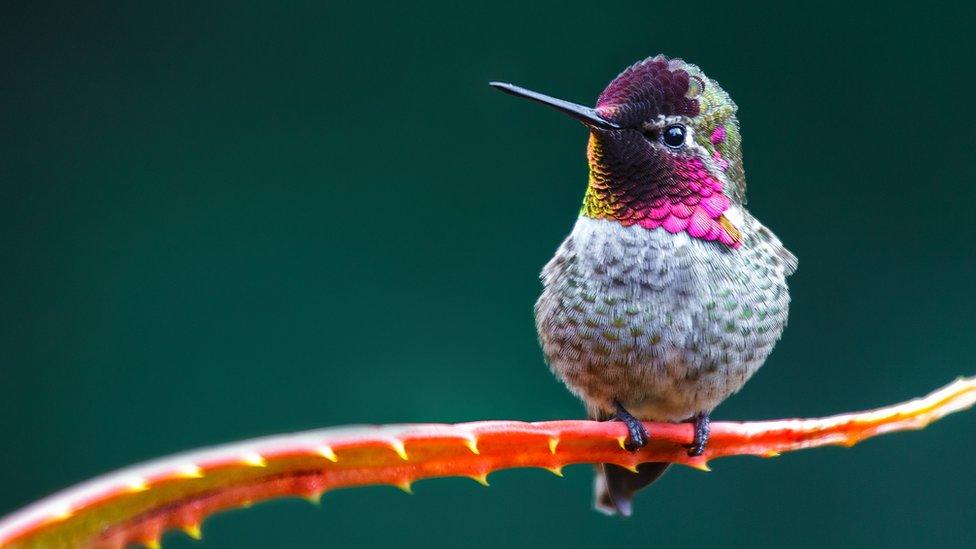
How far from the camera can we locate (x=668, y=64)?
33.7 inches

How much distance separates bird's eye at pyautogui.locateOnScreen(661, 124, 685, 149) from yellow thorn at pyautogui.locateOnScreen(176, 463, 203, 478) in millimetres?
567

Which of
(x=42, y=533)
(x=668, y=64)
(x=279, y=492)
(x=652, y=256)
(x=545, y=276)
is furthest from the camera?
(x=545, y=276)

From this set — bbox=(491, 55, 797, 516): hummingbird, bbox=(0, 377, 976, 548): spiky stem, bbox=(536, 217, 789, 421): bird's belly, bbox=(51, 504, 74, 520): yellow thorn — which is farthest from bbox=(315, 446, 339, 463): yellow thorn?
bbox=(536, 217, 789, 421): bird's belly

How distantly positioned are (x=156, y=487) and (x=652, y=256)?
63 centimetres

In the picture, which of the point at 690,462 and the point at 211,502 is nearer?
the point at 211,502

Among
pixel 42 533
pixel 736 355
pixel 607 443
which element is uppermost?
pixel 736 355

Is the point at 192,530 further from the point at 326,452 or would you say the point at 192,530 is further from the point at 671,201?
the point at 671,201

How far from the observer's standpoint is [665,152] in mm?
899

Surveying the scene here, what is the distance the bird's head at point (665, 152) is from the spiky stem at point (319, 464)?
0.85 ft

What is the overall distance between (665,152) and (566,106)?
0.60 ft

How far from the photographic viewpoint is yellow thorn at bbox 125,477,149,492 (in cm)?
44

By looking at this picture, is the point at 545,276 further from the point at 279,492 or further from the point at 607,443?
the point at 279,492

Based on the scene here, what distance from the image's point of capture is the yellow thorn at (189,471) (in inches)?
18.1

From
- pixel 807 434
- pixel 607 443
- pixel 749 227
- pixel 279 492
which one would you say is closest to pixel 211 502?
pixel 279 492
